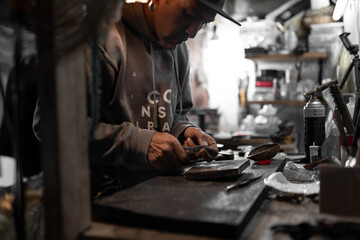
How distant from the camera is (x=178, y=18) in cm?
155

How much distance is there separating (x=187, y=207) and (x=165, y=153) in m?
0.42

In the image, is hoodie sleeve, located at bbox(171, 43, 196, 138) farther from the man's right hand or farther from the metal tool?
the metal tool

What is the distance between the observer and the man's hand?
138 centimetres

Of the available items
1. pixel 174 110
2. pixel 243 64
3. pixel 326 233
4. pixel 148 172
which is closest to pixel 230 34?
pixel 243 64

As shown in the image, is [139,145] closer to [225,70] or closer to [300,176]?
[300,176]

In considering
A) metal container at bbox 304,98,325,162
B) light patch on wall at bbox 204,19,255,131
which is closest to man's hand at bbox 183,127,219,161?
metal container at bbox 304,98,325,162

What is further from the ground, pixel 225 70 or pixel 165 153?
pixel 225 70

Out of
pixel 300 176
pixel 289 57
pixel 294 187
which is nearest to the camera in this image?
pixel 294 187

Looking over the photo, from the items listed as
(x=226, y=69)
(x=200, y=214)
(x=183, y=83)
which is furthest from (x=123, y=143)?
(x=226, y=69)

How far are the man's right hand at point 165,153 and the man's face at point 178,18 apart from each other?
21.5 inches

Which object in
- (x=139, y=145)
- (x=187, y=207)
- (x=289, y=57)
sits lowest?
(x=187, y=207)

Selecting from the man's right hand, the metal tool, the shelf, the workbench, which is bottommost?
the workbench

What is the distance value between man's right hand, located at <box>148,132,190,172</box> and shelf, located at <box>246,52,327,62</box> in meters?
2.99

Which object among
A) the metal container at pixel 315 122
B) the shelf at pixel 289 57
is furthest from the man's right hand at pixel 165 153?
the shelf at pixel 289 57
